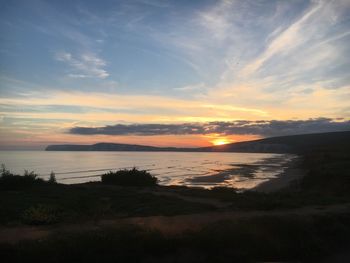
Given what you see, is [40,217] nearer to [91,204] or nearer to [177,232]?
[91,204]

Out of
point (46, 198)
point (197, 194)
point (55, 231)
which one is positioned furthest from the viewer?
point (197, 194)

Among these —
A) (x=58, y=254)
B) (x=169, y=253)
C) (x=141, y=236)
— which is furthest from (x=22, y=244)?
(x=169, y=253)

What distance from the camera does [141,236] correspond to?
Result: 450 inches

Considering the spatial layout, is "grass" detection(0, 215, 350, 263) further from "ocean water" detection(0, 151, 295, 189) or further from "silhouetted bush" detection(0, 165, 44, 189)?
"ocean water" detection(0, 151, 295, 189)

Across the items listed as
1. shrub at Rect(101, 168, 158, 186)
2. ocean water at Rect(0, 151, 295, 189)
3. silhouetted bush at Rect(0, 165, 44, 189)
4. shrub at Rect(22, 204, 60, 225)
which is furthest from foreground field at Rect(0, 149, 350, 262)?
ocean water at Rect(0, 151, 295, 189)

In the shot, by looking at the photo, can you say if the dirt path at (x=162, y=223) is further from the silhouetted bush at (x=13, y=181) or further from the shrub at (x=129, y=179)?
the shrub at (x=129, y=179)

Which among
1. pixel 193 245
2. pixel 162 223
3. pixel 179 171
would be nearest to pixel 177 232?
pixel 193 245

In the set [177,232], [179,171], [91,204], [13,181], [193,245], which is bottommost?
[179,171]

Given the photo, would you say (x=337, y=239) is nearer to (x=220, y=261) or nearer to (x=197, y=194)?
(x=220, y=261)

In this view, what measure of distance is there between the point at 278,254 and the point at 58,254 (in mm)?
6888

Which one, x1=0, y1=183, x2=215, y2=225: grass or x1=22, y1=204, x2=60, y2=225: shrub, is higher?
x1=22, y1=204, x2=60, y2=225: shrub

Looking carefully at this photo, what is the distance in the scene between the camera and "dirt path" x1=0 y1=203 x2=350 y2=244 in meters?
11.7

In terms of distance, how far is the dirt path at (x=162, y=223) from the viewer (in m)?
11.7

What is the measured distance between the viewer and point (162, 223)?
13.3 m
